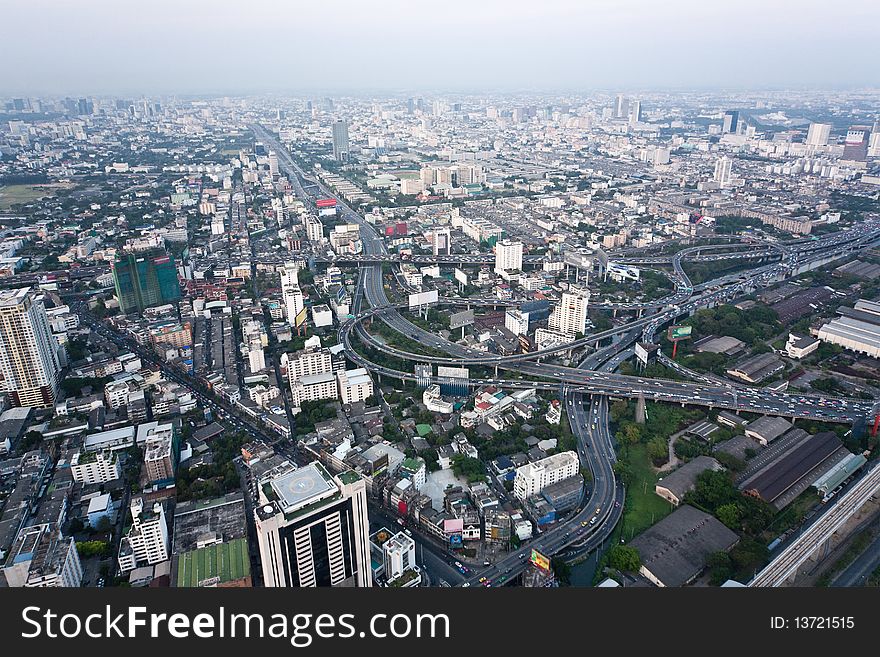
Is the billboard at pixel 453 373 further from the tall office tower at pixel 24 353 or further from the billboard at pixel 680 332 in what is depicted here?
the tall office tower at pixel 24 353

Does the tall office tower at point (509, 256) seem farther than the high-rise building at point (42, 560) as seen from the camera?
Yes

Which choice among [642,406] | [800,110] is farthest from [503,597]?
[800,110]

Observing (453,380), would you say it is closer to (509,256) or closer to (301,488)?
(301,488)

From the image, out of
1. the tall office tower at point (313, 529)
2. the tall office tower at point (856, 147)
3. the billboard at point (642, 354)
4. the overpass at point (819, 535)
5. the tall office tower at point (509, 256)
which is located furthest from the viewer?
the tall office tower at point (856, 147)

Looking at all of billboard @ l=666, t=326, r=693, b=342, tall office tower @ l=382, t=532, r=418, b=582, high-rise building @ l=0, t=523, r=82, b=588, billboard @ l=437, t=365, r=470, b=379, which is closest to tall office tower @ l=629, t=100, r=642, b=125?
billboard @ l=666, t=326, r=693, b=342

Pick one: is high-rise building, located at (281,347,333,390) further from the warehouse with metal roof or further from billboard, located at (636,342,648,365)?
the warehouse with metal roof

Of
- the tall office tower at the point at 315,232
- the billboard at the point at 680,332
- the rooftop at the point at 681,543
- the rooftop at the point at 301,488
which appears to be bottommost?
the rooftop at the point at 681,543

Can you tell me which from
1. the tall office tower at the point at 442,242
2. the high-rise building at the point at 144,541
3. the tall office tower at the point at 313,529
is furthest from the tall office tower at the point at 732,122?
the high-rise building at the point at 144,541
